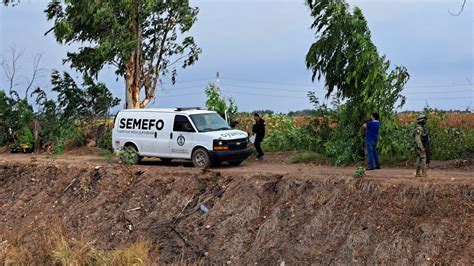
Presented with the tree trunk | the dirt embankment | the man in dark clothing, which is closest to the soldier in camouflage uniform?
the dirt embankment

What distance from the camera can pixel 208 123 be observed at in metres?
19.0

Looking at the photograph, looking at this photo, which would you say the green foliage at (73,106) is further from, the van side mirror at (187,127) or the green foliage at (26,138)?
the van side mirror at (187,127)

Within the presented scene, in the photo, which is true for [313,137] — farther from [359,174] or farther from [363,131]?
[359,174]

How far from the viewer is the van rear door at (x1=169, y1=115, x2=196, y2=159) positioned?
61.1ft

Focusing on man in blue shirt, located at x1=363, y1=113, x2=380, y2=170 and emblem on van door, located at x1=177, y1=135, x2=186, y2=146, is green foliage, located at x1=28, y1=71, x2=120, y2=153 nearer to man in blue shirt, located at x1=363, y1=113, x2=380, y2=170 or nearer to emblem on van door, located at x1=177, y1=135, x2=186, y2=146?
emblem on van door, located at x1=177, y1=135, x2=186, y2=146

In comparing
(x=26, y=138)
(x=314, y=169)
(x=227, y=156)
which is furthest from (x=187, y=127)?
(x=26, y=138)

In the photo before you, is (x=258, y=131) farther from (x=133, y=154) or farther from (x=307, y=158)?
(x=133, y=154)

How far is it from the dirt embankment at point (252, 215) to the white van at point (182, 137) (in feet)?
3.23

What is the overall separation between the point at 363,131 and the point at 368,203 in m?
5.38

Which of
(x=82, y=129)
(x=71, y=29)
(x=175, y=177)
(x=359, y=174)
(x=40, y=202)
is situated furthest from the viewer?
(x=82, y=129)

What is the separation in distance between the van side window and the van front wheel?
71 centimetres

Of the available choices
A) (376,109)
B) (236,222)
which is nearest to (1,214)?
(236,222)

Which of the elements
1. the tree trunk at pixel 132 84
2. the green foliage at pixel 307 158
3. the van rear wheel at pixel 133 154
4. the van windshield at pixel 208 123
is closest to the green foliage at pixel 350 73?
the green foliage at pixel 307 158

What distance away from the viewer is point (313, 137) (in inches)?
810
